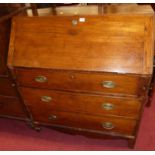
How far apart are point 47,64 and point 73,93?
285 millimetres

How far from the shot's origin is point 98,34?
119 centimetres

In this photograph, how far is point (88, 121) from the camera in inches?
60.5

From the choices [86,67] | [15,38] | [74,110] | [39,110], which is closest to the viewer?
[86,67]

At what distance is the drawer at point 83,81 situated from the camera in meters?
1.16

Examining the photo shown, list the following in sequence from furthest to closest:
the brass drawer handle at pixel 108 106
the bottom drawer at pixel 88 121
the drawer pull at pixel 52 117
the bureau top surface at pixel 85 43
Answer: the drawer pull at pixel 52 117
the bottom drawer at pixel 88 121
the brass drawer handle at pixel 108 106
the bureau top surface at pixel 85 43

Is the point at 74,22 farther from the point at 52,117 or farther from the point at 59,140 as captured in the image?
the point at 59,140

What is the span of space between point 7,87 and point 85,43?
797 millimetres

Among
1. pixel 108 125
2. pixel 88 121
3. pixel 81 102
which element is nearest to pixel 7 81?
pixel 81 102

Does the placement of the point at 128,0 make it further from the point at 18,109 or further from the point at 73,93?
the point at 18,109

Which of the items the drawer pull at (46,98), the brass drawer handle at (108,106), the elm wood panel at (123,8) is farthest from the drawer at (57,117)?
the elm wood panel at (123,8)

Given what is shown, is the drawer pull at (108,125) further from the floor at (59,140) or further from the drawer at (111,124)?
the floor at (59,140)

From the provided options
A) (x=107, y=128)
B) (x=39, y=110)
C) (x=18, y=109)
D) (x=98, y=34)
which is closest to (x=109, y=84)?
(x=98, y=34)

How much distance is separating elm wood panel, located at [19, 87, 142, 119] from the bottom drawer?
57 mm

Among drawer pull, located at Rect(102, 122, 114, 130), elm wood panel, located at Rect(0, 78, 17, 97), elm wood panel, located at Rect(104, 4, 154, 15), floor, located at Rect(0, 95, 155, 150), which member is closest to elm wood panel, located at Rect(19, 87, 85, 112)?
elm wood panel, located at Rect(0, 78, 17, 97)
